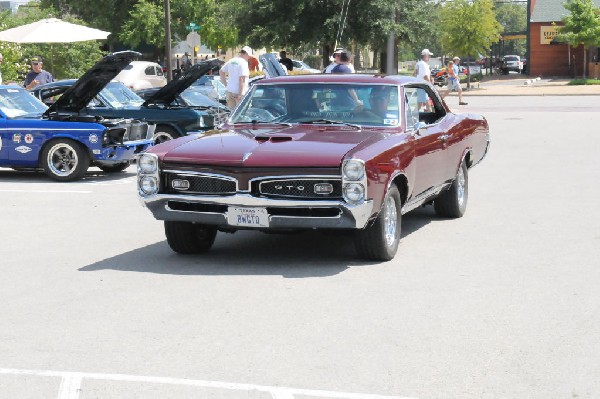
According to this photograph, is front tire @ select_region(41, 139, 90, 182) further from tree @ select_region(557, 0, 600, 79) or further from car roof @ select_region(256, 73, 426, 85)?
tree @ select_region(557, 0, 600, 79)

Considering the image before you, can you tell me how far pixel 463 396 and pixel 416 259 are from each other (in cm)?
386

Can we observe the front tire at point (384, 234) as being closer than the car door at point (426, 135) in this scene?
Yes

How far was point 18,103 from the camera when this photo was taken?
16.3m

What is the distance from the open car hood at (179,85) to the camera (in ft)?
60.8

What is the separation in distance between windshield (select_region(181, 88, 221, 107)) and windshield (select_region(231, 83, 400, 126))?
985cm

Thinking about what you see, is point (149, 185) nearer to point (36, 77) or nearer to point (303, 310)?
point (303, 310)

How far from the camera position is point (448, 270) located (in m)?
8.68

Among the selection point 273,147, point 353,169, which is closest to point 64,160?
point 273,147

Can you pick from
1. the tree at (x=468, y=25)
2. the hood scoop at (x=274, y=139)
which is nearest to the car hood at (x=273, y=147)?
the hood scoop at (x=274, y=139)

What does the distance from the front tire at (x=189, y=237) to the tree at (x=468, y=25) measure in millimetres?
50761

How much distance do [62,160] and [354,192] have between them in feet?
26.7

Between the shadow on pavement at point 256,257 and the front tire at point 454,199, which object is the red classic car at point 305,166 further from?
the front tire at point 454,199

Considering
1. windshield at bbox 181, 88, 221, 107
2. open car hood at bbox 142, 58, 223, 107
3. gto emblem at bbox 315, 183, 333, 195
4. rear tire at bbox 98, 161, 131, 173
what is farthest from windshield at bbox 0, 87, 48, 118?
gto emblem at bbox 315, 183, 333, 195

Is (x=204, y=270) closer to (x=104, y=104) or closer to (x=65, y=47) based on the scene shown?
(x=104, y=104)
